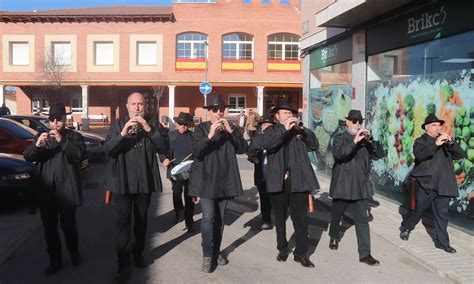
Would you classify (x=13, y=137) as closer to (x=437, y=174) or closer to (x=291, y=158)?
(x=291, y=158)

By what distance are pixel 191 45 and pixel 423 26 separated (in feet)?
90.4

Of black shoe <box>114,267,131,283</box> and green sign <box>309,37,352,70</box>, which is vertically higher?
green sign <box>309,37,352,70</box>

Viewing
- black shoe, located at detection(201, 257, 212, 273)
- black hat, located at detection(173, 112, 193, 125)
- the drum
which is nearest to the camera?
black shoe, located at detection(201, 257, 212, 273)

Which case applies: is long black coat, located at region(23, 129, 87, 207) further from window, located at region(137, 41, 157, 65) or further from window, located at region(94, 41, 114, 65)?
window, located at region(94, 41, 114, 65)

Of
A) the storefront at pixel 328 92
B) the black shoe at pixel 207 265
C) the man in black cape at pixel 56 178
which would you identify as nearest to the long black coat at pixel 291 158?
the black shoe at pixel 207 265

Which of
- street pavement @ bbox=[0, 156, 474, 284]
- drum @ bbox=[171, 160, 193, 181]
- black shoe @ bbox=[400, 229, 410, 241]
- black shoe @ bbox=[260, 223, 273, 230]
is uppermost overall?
drum @ bbox=[171, 160, 193, 181]

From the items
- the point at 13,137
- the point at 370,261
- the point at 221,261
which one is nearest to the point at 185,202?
the point at 221,261

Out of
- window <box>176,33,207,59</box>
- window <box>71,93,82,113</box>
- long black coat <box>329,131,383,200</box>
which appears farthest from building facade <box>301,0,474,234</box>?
window <box>71,93,82,113</box>

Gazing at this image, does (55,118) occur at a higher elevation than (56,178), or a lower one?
higher

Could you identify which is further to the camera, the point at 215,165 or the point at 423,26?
the point at 423,26

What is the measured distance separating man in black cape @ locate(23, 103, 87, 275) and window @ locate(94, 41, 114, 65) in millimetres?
30393

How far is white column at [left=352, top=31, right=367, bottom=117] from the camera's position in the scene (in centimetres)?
998

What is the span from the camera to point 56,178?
5.11 m

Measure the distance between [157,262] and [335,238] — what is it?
94.2 inches
